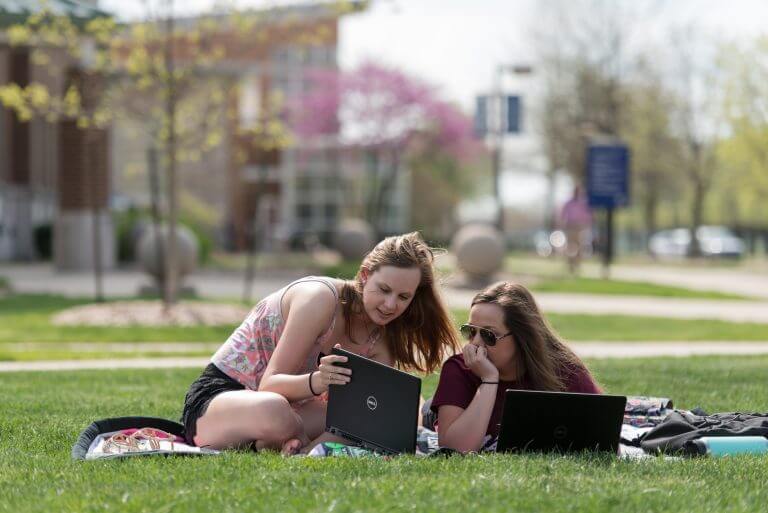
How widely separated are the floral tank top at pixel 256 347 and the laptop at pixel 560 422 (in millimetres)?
1017

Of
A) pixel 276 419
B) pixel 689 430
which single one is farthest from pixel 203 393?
pixel 689 430

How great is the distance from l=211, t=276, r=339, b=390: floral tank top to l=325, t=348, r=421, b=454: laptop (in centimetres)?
42

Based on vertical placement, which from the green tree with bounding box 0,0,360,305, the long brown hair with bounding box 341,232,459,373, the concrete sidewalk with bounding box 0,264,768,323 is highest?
the green tree with bounding box 0,0,360,305

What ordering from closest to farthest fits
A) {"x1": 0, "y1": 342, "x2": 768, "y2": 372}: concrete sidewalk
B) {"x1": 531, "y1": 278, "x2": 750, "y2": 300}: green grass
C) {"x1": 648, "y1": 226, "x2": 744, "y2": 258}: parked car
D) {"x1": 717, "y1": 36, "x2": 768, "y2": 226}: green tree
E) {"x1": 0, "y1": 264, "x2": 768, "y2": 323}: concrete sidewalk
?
1. {"x1": 0, "y1": 342, "x2": 768, "y2": 372}: concrete sidewalk
2. {"x1": 0, "y1": 264, "x2": 768, "y2": 323}: concrete sidewalk
3. {"x1": 531, "y1": 278, "x2": 750, "y2": 300}: green grass
4. {"x1": 717, "y1": 36, "x2": 768, "y2": 226}: green tree
5. {"x1": 648, "y1": 226, "x2": 744, "y2": 258}: parked car

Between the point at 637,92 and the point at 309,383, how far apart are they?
141ft

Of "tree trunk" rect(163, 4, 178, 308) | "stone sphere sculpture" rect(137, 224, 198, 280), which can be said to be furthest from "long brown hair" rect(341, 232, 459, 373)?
"stone sphere sculpture" rect(137, 224, 198, 280)

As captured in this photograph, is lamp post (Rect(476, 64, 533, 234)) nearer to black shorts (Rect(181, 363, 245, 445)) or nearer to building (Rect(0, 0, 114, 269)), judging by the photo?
building (Rect(0, 0, 114, 269))

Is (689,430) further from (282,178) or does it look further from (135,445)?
(282,178)

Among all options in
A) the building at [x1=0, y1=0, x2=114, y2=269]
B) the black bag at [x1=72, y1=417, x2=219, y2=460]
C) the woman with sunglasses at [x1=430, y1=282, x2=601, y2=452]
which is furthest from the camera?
the building at [x1=0, y1=0, x2=114, y2=269]

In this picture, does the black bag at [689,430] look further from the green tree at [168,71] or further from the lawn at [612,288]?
the lawn at [612,288]

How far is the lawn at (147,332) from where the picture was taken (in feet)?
38.9

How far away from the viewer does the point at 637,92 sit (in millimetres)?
46625

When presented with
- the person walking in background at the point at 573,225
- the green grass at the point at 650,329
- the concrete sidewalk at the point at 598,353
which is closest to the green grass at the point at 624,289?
the person walking in background at the point at 573,225

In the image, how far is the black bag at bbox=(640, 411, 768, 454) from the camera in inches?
223
